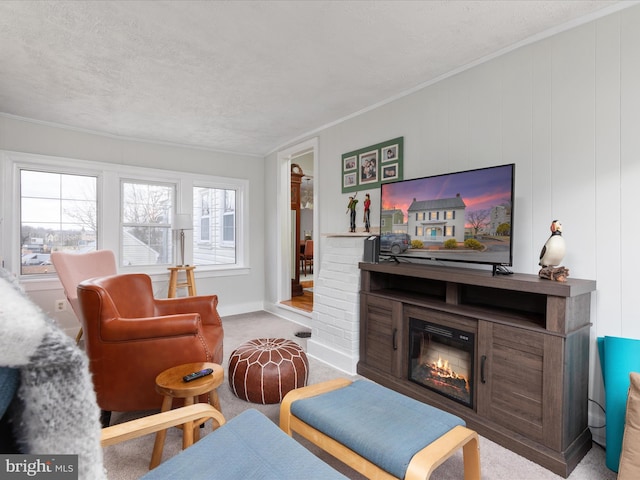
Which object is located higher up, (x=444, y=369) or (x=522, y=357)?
(x=522, y=357)

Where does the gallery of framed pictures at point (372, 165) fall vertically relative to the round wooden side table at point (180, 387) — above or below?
above

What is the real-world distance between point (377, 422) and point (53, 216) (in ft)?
14.1

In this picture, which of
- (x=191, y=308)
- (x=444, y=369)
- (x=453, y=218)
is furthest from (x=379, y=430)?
(x=191, y=308)

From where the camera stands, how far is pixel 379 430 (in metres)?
1.41

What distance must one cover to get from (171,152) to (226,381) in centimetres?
328

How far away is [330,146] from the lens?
3.97m

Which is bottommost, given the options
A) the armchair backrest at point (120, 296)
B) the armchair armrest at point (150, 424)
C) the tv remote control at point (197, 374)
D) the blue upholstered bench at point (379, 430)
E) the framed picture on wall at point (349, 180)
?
the blue upholstered bench at point (379, 430)

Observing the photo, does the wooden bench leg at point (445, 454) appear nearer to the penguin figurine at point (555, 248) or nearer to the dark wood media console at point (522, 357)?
the dark wood media console at point (522, 357)

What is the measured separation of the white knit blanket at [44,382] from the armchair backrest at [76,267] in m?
3.00

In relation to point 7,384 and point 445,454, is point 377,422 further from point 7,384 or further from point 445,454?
point 7,384

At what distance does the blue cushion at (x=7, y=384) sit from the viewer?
0.39 meters

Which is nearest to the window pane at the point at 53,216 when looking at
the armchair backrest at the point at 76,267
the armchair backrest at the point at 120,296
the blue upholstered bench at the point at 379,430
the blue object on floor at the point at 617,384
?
the armchair backrest at the point at 76,267

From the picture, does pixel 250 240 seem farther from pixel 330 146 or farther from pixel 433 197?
pixel 433 197

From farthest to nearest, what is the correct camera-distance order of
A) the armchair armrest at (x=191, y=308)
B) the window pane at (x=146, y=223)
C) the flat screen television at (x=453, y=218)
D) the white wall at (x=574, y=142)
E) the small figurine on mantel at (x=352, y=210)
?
the window pane at (x=146, y=223)
the small figurine on mantel at (x=352, y=210)
the armchair armrest at (x=191, y=308)
the flat screen television at (x=453, y=218)
the white wall at (x=574, y=142)
